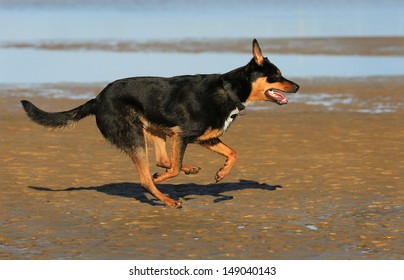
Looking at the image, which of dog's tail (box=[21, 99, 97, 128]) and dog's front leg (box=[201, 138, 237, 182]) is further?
dog's tail (box=[21, 99, 97, 128])

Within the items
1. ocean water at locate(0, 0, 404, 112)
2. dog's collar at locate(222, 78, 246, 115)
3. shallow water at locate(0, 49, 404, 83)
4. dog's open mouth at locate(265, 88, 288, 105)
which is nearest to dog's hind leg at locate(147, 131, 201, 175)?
dog's collar at locate(222, 78, 246, 115)

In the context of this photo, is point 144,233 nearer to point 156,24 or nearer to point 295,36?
point 295,36

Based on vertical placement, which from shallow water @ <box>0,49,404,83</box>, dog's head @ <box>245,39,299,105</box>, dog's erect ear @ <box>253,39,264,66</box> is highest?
shallow water @ <box>0,49,404,83</box>

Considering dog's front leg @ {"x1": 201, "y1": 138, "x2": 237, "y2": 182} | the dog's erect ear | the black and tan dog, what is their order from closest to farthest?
the dog's erect ear < the black and tan dog < dog's front leg @ {"x1": 201, "y1": 138, "x2": 237, "y2": 182}

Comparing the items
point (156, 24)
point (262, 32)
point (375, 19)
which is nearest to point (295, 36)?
point (262, 32)

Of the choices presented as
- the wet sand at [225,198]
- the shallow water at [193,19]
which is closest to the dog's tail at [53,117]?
the wet sand at [225,198]

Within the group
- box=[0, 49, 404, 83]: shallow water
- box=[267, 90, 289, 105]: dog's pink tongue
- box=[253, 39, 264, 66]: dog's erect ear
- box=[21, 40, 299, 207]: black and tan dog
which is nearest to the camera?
box=[253, 39, 264, 66]: dog's erect ear

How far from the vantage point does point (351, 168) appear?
12.1 m

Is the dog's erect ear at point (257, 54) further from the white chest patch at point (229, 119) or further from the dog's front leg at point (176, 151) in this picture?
the dog's front leg at point (176, 151)

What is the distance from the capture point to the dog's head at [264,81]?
1012cm

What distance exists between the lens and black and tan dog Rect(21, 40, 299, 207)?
1005 cm

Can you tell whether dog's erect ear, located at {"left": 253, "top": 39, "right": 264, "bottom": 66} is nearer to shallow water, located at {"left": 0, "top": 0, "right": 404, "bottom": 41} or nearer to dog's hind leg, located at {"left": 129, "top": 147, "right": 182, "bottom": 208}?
dog's hind leg, located at {"left": 129, "top": 147, "right": 182, "bottom": 208}

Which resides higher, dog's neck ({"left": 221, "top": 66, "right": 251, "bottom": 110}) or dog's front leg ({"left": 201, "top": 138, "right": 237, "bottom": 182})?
dog's neck ({"left": 221, "top": 66, "right": 251, "bottom": 110})

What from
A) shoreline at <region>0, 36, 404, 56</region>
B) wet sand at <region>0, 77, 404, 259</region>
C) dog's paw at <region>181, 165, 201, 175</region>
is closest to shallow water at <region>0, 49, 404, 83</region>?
shoreline at <region>0, 36, 404, 56</region>
